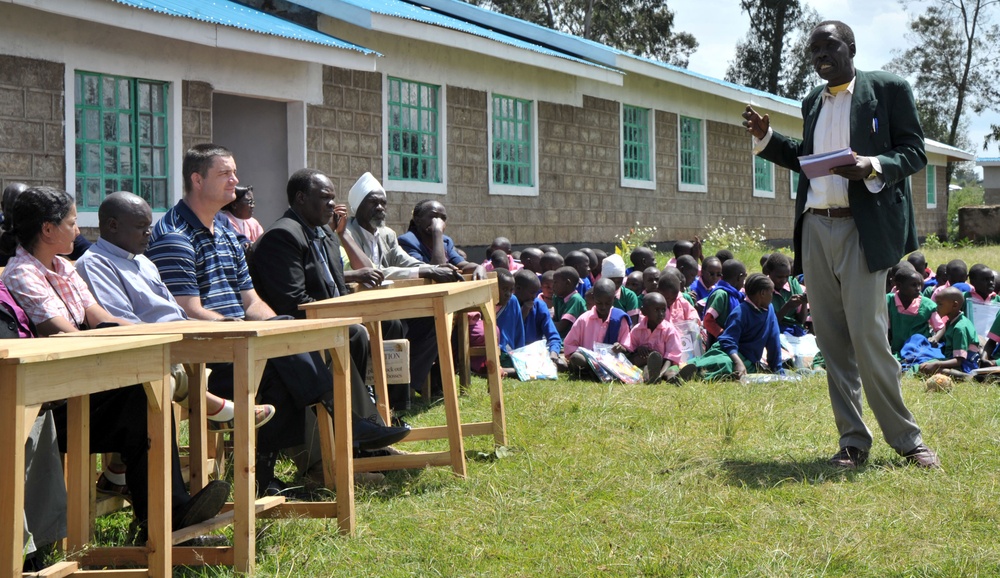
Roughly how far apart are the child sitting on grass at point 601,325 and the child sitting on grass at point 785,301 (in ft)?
5.08

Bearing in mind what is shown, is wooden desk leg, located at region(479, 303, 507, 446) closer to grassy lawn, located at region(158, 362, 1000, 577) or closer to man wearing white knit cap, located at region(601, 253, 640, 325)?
grassy lawn, located at region(158, 362, 1000, 577)

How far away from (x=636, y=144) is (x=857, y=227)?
13482 mm

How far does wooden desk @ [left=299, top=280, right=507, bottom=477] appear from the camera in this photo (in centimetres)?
524

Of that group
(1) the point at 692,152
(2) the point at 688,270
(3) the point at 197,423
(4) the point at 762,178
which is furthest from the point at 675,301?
(4) the point at 762,178

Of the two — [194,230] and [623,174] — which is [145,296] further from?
[623,174]

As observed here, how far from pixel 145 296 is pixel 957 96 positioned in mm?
45259

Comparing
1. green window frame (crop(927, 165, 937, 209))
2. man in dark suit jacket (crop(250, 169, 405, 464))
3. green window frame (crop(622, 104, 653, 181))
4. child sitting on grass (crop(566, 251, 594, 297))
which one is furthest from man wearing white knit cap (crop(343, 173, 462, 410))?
green window frame (crop(927, 165, 937, 209))

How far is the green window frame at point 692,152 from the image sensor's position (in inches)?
790

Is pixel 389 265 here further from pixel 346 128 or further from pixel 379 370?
pixel 346 128

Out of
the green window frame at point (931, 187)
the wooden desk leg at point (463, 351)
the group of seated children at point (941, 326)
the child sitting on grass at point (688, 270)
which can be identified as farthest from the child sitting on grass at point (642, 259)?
the green window frame at point (931, 187)

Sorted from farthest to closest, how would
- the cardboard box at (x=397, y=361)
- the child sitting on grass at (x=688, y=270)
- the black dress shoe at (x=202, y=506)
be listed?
the child sitting on grass at (x=688, y=270), the cardboard box at (x=397, y=361), the black dress shoe at (x=202, y=506)

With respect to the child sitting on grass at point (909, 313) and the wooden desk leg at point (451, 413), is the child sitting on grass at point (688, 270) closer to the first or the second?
the child sitting on grass at point (909, 313)

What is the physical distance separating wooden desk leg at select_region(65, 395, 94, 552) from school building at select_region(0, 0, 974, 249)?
5.37 meters

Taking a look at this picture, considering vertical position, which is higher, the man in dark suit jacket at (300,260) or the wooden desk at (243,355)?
the man in dark suit jacket at (300,260)
